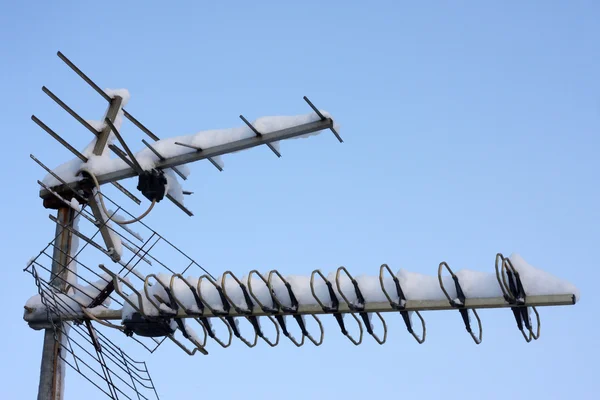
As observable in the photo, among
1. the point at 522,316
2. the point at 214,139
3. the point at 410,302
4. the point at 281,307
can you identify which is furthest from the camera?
the point at 214,139

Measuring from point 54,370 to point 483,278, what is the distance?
634cm

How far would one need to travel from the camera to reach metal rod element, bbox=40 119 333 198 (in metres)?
10.9

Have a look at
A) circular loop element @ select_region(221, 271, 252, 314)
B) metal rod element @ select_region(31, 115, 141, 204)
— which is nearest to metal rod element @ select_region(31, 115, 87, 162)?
metal rod element @ select_region(31, 115, 141, 204)

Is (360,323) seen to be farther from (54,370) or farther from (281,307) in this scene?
(54,370)

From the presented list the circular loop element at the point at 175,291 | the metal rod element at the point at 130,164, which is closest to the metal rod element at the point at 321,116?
the circular loop element at the point at 175,291

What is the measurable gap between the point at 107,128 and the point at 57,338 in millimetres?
2854

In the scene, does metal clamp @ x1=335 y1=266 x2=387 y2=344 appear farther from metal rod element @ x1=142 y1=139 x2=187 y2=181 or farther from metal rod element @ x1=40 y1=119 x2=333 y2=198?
metal rod element @ x1=142 y1=139 x2=187 y2=181

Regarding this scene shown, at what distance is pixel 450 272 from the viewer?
9250mm

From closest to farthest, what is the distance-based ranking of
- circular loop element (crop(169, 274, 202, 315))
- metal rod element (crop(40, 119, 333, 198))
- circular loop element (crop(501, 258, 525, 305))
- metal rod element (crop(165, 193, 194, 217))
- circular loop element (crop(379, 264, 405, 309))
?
1. circular loop element (crop(501, 258, 525, 305))
2. circular loop element (crop(379, 264, 405, 309))
3. metal rod element (crop(40, 119, 333, 198))
4. circular loop element (crop(169, 274, 202, 315))
5. metal rod element (crop(165, 193, 194, 217))

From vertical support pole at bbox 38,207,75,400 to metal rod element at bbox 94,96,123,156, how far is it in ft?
2.91

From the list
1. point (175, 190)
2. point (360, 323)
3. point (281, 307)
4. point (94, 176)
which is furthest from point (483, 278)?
point (94, 176)

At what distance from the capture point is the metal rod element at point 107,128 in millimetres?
13859

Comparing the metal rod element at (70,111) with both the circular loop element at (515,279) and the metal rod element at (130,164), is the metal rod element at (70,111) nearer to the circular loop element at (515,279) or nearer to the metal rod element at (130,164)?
the metal rod element at (130,164)

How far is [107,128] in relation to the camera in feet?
45.8
